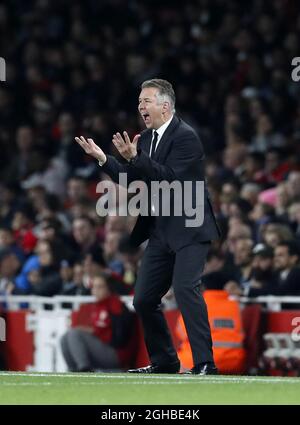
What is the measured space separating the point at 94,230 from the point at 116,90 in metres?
4.39

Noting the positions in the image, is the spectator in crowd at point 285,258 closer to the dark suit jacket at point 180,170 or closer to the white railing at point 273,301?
the white railing at point 273,301

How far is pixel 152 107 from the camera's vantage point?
989 centimetres

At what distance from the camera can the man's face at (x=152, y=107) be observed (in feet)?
32.4

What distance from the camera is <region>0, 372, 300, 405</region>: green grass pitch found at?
8.02 metres

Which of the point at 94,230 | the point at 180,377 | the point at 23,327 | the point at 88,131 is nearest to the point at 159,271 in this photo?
the point at 180,377

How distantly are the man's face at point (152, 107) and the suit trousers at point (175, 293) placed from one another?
0.75 meters

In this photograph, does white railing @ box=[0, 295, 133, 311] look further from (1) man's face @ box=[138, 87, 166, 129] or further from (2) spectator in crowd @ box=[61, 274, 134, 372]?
(1) man's face @ box=[138, 87, 166, 129]

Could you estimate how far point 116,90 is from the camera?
20359mm

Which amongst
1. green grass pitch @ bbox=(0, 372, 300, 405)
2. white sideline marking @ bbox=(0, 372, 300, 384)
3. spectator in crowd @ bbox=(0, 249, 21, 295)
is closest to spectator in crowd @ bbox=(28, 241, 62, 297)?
spectator in crowd @ bbox=(0, 249, 21, 295)

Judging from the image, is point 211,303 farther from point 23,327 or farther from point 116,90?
point 116,90

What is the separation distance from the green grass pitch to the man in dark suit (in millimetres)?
349

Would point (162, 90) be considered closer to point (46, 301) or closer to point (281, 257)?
point (281, 257)

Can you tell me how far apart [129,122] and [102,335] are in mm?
5538

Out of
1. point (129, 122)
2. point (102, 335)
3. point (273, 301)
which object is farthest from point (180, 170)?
point (129, 122)
